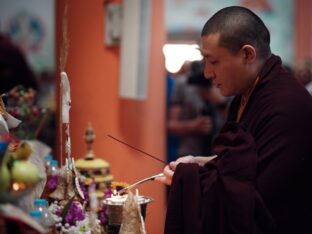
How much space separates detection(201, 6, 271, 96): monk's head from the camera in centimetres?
175

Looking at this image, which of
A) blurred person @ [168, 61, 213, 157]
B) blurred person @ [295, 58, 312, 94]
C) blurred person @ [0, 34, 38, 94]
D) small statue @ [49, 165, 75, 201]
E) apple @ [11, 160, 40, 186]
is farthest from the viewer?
blurred person @ [295, 58, 312, 94]

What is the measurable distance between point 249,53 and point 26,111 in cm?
105

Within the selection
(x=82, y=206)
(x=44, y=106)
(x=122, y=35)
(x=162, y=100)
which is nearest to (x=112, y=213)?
(x=82, y=206)

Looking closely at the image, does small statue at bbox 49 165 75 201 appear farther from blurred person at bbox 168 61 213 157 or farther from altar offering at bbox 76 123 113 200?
blurred person at bbox 168 61 213 157

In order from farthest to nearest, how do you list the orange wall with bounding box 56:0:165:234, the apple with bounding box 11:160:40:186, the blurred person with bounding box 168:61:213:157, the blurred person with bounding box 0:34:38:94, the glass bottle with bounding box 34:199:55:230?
the blurred person with bounding box 168:61:213:157
the blurred person with bounding box 0:34:38:94
the orange wall with bounding box 56:0:165:234
the glass bottle with bounding box 34:199:55:230
the apple with bounding box 11:160:40:186

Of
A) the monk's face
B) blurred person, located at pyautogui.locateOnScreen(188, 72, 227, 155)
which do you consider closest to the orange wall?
blurred person, located at pyautogui.locateOnScreen(188, 72, 227, 155)

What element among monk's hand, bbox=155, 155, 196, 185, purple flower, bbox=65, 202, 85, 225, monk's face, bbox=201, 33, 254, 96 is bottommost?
purple flower, bbox=65, 202, 85, 225

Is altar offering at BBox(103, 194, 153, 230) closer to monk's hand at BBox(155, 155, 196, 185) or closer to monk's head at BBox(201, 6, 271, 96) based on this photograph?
monk's hand at BBox(155, 155, 196, 185)

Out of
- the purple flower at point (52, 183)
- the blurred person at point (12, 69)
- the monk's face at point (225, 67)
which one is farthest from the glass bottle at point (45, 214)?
the blurred person at point (12, 69)

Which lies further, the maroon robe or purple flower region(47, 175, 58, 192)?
purple flower region(47, 175, 58, 192)

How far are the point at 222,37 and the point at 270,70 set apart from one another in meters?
0.18

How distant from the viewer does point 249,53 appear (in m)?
1.76

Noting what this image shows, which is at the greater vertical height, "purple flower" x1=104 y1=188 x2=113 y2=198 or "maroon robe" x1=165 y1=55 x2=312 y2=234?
"maroon robe" x1=165 y1=55 x2=312 y2=234

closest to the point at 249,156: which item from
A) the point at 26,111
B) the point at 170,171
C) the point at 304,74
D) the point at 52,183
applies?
the point at 170,171
